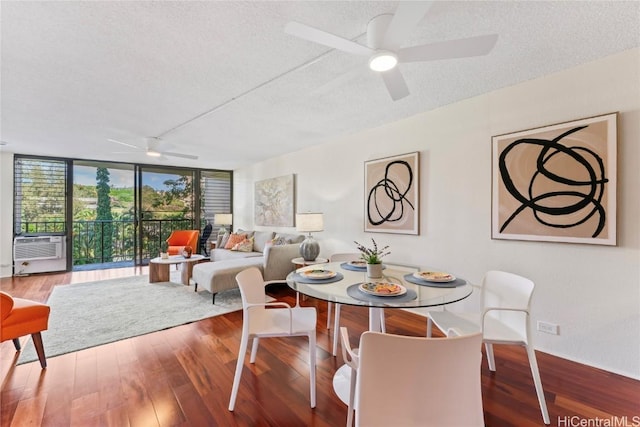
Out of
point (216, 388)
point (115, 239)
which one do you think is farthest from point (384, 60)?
point (115, 239)

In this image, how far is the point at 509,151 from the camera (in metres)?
2.48

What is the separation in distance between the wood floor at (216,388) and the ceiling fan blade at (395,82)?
7.06 feet

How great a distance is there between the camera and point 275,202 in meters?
5.62

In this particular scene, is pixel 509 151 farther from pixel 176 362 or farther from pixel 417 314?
pixel 176 362

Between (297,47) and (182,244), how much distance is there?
16.1 feet

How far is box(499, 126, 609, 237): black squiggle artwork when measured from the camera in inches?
80.5

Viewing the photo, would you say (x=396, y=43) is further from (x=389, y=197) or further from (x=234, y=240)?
(x=234, y=240)

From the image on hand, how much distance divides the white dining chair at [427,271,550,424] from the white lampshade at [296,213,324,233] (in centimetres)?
225

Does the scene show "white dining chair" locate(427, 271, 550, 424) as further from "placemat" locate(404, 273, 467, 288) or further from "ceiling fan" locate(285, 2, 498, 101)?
"ceiling fan" locate(285, 2, 498, 101)

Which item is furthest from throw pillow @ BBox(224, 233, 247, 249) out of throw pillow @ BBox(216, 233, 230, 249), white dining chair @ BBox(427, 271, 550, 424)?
white dining chair @ BBox(427, 271, 550, 424)

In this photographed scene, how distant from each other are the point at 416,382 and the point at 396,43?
1620mm

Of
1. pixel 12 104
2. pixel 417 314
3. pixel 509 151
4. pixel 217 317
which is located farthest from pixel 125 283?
pixel 509 151

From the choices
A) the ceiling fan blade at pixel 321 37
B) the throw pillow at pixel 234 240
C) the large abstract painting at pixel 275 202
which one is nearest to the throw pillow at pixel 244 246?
the throw pillow at pixel 234 240

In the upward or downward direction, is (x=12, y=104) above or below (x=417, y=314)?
above
